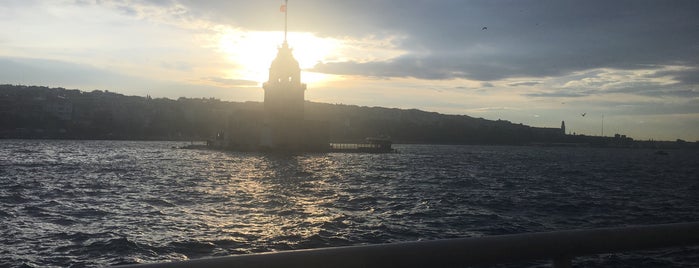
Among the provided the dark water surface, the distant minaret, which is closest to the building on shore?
the distant minaret

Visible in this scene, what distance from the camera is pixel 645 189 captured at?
4359 centimetres

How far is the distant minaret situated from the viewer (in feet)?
402

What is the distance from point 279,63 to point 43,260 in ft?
361

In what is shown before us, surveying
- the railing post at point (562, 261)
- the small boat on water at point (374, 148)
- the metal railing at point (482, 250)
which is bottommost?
the small boat on water at point (374, 148)

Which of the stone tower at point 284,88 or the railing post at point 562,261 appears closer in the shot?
the railing post at point 562,261

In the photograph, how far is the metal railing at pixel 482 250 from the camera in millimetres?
2432

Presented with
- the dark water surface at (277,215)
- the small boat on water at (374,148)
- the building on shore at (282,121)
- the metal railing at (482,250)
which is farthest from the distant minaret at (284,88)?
the metal railing at (482,250)

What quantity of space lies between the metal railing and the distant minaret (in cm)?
11930

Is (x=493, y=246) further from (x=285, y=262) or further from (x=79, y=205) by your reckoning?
(x=79, y=205)

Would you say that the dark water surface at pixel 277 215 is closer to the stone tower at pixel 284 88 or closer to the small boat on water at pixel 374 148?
the stone tower at pixel 284 88

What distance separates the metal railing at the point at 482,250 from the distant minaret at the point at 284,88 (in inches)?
4697

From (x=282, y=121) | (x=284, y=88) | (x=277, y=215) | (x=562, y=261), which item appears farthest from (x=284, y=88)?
(x=562, y=261)

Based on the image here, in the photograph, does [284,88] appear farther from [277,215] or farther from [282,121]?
[277,215]

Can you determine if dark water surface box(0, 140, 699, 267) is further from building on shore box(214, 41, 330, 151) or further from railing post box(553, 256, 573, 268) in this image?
building on shore box(214, 41, 330, 151)
